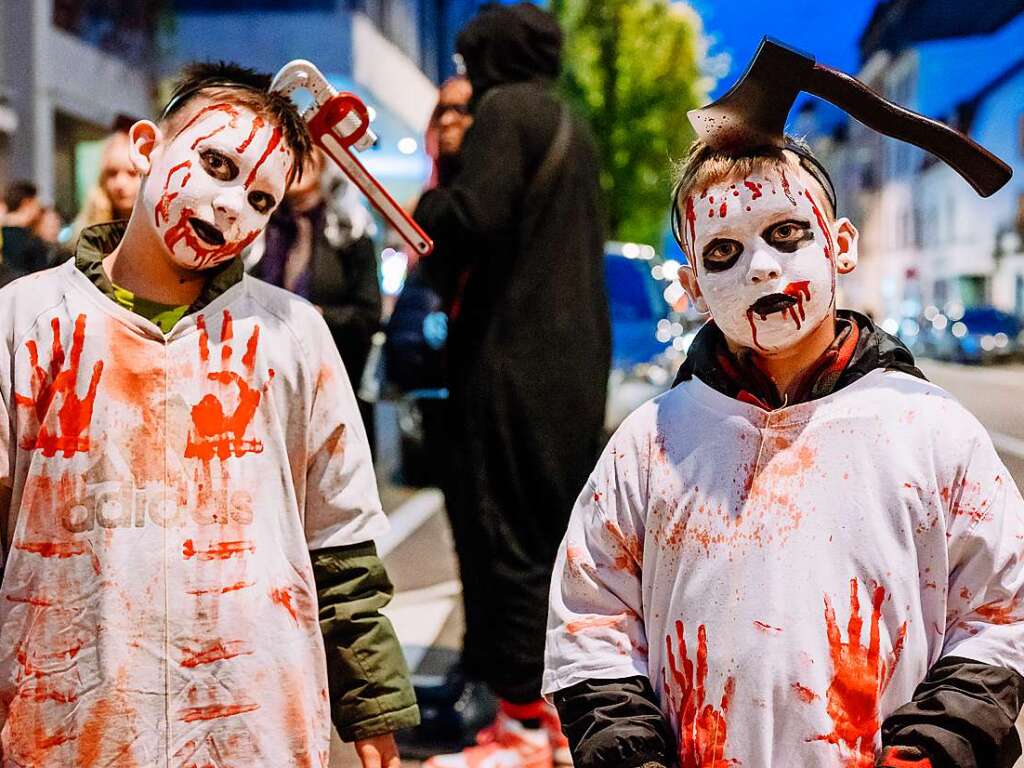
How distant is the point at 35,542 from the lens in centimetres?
209

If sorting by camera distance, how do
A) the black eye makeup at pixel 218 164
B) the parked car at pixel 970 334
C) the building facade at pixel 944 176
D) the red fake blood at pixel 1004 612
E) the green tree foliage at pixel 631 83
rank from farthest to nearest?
the green tree foliage at pixel 631 83 → the parked car at pixel 970 334 → the building facade at pixel 944 176 → the black eye makeup at pixel 218 164 → the red fake blood at pixel 1004 612

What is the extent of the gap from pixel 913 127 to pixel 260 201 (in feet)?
3.51

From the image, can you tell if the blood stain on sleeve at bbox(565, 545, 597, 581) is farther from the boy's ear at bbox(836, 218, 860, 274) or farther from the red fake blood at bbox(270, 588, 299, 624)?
the boy's ear at bbox(836, 218, 860, 274)

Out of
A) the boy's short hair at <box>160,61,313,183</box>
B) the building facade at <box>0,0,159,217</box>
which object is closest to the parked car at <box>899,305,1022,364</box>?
the boy's short hair at <box>160,61,313,183</box>

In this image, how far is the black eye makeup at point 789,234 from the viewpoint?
2053 millimetres

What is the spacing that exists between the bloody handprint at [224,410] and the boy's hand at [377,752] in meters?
0.54

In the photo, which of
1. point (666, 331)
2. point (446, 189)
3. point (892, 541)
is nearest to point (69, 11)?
point (666, 331)

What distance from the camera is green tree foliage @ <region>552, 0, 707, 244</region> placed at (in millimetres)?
20984

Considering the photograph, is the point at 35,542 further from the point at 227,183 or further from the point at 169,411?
the point at 227,183

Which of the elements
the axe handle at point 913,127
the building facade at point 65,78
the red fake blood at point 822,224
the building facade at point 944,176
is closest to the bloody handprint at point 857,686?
the red fake blood at point 822,224

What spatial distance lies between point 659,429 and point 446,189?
6.15 feet

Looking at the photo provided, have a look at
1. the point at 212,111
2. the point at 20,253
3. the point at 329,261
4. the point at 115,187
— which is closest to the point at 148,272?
the point at 212,111

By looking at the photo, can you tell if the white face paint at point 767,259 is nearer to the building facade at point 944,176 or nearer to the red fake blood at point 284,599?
the red fake blood at point 284,599

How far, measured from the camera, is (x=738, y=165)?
6.88ft
